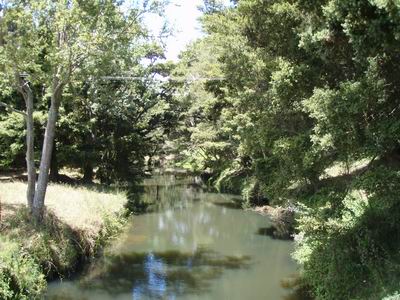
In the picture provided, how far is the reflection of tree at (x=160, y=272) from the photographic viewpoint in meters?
15.6

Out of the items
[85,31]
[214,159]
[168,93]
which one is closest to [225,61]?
[85,31]

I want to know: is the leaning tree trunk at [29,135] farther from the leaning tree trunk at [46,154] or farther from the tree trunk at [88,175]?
the tree trunk at [88,175]

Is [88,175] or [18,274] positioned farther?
[88,175]

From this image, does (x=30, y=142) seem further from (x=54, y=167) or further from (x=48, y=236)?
(x=54, y=167)

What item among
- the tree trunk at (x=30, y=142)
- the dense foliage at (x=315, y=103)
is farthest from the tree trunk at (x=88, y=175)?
the tree trunk at (x=30, y=142)

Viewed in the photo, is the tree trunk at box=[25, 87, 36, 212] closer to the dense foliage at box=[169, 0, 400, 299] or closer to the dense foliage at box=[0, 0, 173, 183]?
the dense foliage at box=[0, 0, 173, 183]

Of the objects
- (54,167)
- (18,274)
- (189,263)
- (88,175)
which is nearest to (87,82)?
(54,167)

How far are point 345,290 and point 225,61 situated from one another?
12.1 m

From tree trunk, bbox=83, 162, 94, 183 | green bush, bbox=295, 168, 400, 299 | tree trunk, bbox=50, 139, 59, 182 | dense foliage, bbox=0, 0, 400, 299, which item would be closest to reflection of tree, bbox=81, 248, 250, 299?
dense foliage, bbox=0, 0, 400, 299

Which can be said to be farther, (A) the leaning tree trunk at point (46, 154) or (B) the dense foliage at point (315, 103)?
(A) the leaning tree trunk at point (46, 154)

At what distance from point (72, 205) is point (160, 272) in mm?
4513

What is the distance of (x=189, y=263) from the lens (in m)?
19.1

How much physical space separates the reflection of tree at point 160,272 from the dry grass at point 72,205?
5.44ft

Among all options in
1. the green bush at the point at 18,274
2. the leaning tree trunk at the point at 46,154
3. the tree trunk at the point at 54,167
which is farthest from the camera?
the tree trunk at the point at 54,167
